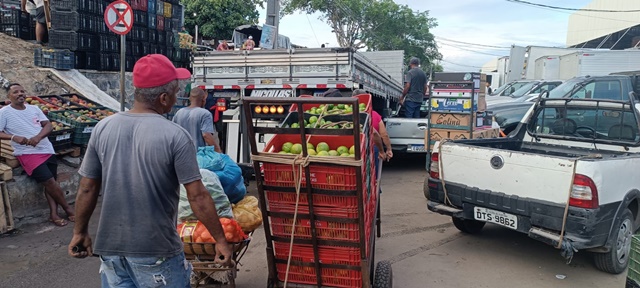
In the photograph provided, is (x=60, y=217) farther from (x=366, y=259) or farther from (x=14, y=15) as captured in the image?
(x=14, y=15)

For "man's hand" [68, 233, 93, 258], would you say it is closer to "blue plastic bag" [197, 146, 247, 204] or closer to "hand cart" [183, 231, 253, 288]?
"hand cart" [183, 231, 253, 288]

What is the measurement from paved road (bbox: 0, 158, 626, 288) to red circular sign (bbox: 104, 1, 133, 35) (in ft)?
10.1

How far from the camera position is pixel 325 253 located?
3.47 meters

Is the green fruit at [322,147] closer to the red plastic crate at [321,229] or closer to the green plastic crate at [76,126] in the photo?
the red plastic crate at [321,229]

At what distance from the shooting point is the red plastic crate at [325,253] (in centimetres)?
343

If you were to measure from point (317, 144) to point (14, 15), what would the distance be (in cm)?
1233

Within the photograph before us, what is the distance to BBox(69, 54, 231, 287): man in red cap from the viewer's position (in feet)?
8.09

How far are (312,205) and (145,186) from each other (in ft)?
3.92

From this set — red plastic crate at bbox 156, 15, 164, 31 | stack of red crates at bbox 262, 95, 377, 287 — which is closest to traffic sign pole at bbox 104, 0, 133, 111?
stack of red crates at bbox 262, 95, 377, 287

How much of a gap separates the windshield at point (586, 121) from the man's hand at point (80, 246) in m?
5.67

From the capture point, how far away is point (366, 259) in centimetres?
338

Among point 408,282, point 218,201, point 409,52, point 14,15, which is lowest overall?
point 408,282

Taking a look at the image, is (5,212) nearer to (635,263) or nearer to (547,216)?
(547,216)

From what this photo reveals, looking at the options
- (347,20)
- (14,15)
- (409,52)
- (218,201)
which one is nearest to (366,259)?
(218,201)
